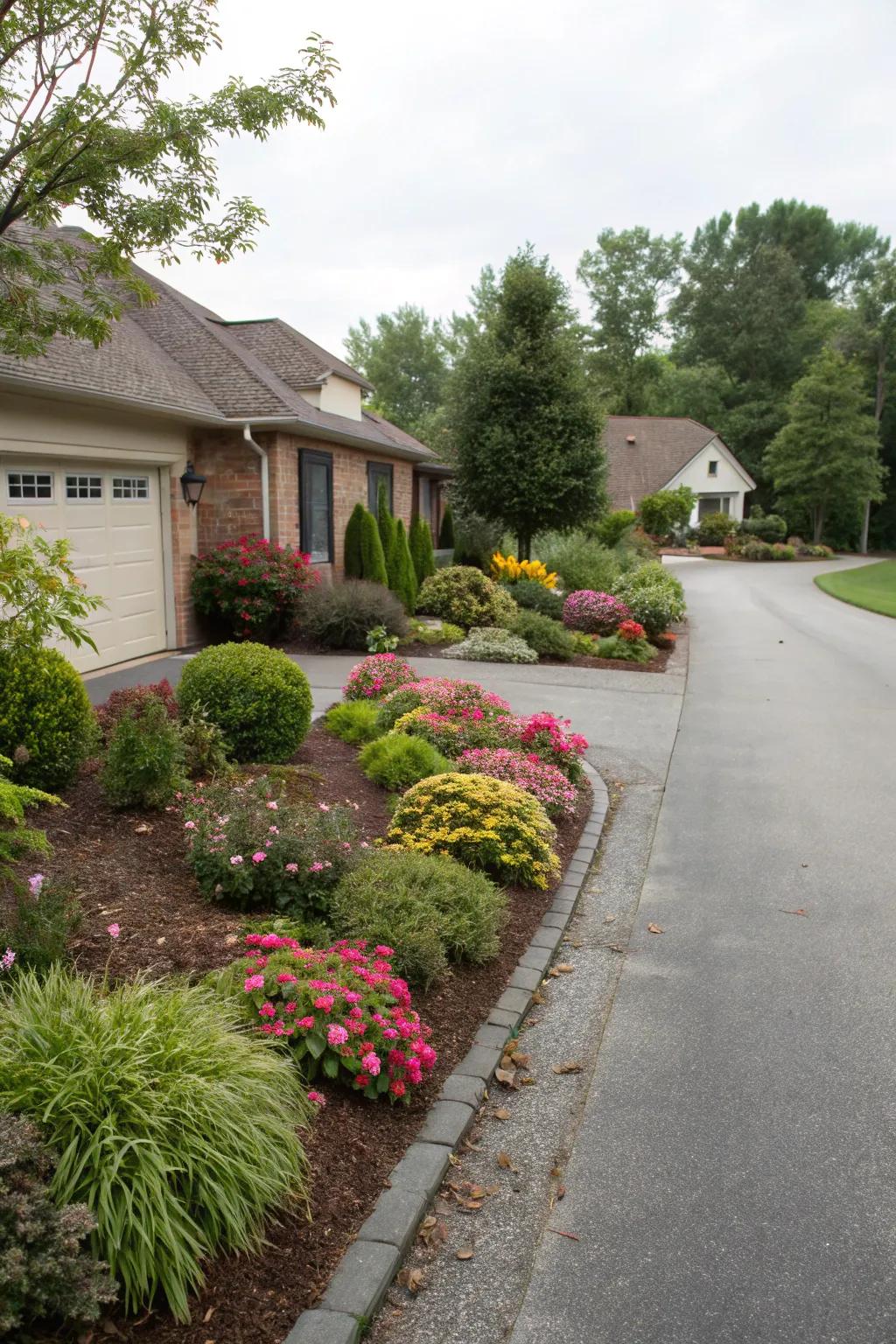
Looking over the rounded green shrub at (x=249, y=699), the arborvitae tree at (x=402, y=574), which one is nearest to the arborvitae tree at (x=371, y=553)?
the arborvitae tree at (x=402, y=574)

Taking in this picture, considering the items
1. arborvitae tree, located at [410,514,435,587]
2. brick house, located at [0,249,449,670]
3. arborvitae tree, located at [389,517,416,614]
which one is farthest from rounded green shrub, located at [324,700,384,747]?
arborvitae tree, located at [410,514,435,587]

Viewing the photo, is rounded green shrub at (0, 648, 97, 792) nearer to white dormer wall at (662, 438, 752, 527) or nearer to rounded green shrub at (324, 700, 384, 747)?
rounded green shrub at (324, 700, 384, 747)

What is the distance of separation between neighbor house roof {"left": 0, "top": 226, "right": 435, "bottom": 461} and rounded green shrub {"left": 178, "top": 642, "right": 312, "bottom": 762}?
13.4 ft

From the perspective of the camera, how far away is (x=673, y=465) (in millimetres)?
48531

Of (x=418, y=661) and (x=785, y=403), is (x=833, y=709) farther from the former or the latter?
(x=785, y=403)

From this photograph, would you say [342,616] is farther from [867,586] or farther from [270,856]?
[867,586]

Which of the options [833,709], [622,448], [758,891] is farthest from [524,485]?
[622,448]

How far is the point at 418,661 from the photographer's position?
14.2 metres

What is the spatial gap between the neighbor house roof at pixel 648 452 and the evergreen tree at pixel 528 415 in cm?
2469

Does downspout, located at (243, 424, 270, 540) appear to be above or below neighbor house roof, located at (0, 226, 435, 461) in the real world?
below

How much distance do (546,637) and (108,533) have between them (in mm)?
6784

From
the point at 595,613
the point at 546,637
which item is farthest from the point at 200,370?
the point at 595,613

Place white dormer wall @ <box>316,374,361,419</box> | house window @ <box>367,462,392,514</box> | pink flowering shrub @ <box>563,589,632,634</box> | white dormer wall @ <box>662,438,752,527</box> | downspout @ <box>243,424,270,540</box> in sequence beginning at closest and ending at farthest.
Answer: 1. downspout @ <box>243,424,270,540</box>
2. pink flowering shrub @ <box>563,589,632,634</box>
3. white dormer wall @ <box>316,374,361,419</box>
4. house window @ <box>367,462,392,514</box>
5. white dormer wall @ <box>662,438,752,527</box>

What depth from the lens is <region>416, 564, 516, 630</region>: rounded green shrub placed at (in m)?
17.2
